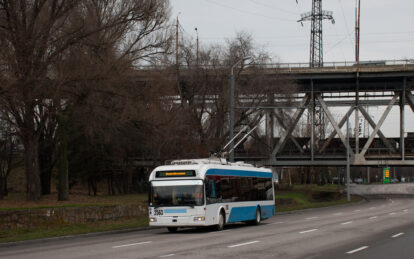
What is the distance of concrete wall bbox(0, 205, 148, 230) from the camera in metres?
23.1

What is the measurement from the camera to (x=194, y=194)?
2256 centimetres

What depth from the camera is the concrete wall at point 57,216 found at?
2312 cm

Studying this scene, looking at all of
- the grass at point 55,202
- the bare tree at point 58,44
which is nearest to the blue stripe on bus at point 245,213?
the grass at point 55,202

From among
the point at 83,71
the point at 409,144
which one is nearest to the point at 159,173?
the point at 83,71

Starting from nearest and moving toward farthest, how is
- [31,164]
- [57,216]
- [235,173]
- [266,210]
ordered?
[57,216]
[235,173]
[266,210]
[31,164]

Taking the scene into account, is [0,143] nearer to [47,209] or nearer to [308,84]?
[47,209]

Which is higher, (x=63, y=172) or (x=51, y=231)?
(x=63, y=172)

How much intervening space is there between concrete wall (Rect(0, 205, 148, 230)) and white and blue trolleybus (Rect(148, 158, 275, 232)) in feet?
14.6

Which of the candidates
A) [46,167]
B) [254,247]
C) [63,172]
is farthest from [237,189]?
[46,167]

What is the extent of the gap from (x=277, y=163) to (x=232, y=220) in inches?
1423

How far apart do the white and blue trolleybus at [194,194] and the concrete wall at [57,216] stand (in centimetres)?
446

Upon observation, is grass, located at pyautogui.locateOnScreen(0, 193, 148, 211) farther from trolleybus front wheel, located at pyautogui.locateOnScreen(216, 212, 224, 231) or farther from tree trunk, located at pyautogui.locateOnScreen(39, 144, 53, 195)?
tree trunk, located at pyautogui.locateOnScreen(39, 144, 53, 195)

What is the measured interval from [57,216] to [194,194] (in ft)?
20.2

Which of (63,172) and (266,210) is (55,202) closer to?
(63,172)
